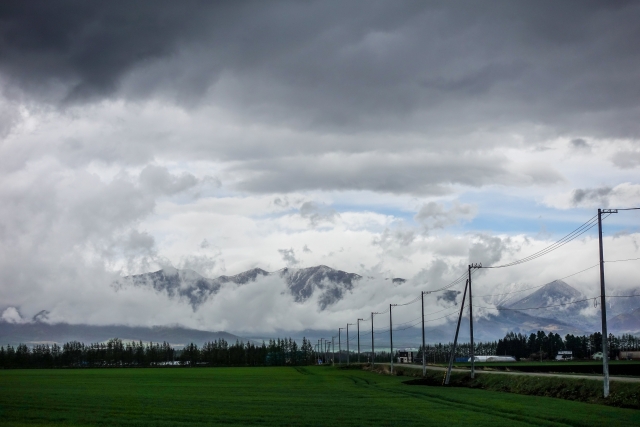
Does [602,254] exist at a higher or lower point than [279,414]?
higher

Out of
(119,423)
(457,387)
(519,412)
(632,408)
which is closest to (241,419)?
(119,423)

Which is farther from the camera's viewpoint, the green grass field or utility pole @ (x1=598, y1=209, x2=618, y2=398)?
utility pole @ (x1=598, y1=209, x2=618, y2=398)

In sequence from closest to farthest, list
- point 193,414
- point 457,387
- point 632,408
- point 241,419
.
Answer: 1. point 241,419
2. point 193,414
3. point 632,408
4. point 457,387

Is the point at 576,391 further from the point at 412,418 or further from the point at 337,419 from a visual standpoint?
the point at 337,419

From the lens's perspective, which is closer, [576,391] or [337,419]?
[337,419]

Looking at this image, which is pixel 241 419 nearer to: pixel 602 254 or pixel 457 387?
pixel 602 254

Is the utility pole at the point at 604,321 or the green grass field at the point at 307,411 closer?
the green grass field at the point at 307,411

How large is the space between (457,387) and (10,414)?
46.1 metres

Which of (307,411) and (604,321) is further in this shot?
(604,321)

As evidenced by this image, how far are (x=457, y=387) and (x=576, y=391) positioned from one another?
18.9 m

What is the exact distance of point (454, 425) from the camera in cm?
3466

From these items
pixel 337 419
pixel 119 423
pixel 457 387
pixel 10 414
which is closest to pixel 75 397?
pixel 10 414

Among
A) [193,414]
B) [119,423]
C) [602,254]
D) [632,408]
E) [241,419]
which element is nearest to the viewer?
[119,423]

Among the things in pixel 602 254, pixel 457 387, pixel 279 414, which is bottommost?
pixel 457 387
